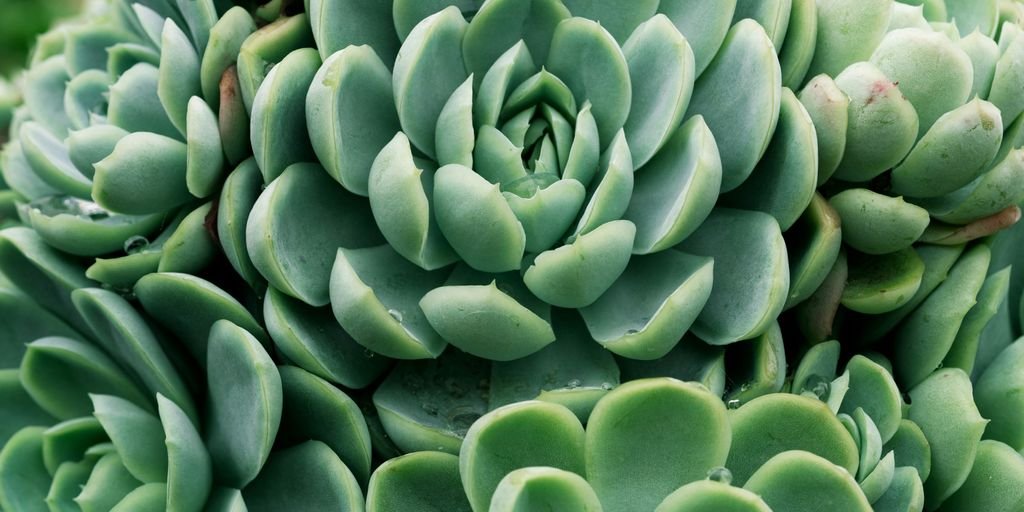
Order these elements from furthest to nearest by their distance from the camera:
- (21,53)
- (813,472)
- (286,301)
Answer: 1. (21,53)
2. (286,301)
3. (813,472)

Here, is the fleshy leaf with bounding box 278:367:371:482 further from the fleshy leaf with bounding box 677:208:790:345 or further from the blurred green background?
the blurred green background

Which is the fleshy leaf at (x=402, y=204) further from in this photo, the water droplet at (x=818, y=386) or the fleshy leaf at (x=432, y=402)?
the water droplet at (x=818, y=386)

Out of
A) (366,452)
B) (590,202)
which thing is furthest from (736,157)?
(366,452)

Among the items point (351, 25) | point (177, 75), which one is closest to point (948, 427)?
point (351, 25)

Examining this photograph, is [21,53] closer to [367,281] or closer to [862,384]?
[367,281]

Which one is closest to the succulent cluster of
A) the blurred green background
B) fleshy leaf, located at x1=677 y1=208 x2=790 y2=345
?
fleshy leaf, located at x1=677 y1=208 x2=790 y2=345

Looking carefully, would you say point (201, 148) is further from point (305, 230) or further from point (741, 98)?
point (741, 98)

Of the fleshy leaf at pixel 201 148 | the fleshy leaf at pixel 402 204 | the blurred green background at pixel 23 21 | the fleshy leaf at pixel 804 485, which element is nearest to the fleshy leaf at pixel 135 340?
the fleshy leaf at pixel 201 148

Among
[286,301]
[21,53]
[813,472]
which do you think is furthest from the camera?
[21,53]
